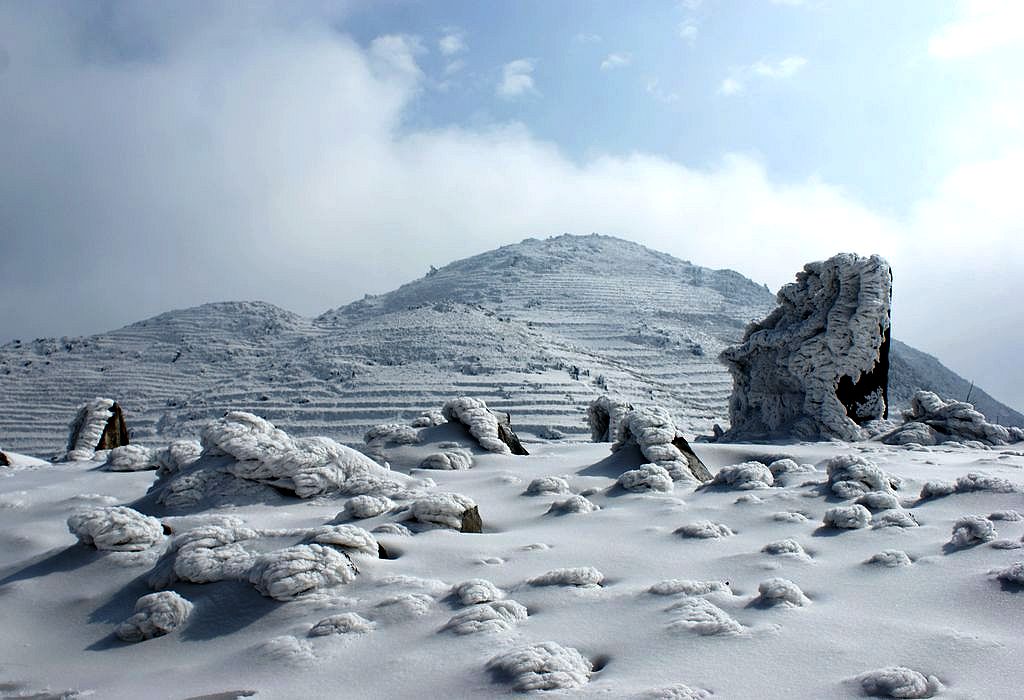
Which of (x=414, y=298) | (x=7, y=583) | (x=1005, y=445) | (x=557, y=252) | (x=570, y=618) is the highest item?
(x=557, y=252)

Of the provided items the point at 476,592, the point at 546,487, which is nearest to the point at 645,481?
the point at 546,487

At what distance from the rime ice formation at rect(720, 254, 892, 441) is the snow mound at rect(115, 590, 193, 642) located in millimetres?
7400

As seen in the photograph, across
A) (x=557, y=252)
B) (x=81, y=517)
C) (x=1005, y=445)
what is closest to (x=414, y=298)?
(x=557, y=252)

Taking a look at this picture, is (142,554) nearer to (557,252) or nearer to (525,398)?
(525,398)

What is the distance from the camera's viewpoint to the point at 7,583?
3.27 m

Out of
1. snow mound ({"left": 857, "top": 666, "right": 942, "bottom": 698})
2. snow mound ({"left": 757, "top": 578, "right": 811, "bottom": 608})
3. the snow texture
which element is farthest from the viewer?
the snow texture

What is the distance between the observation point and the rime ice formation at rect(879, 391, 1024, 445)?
8078 millimetres

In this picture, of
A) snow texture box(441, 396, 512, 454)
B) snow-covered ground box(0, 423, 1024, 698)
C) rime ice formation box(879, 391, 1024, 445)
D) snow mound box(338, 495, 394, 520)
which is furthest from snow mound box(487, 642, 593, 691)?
rime ice formation box(879, 391, 1024, 445)

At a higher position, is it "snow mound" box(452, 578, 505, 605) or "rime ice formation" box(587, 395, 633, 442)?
"rime ice formation" box(587, 395, 633, 442)

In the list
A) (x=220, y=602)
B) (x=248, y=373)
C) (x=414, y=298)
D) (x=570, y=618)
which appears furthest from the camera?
(x=414, y=298)

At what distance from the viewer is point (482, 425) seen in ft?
20.1

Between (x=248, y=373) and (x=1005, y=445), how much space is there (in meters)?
18.7

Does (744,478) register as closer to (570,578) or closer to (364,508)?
(570,578)

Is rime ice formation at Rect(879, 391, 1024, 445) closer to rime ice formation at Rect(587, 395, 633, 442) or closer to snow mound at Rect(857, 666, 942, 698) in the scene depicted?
rime ice formation at Rect(587, 395, 633, 442)
